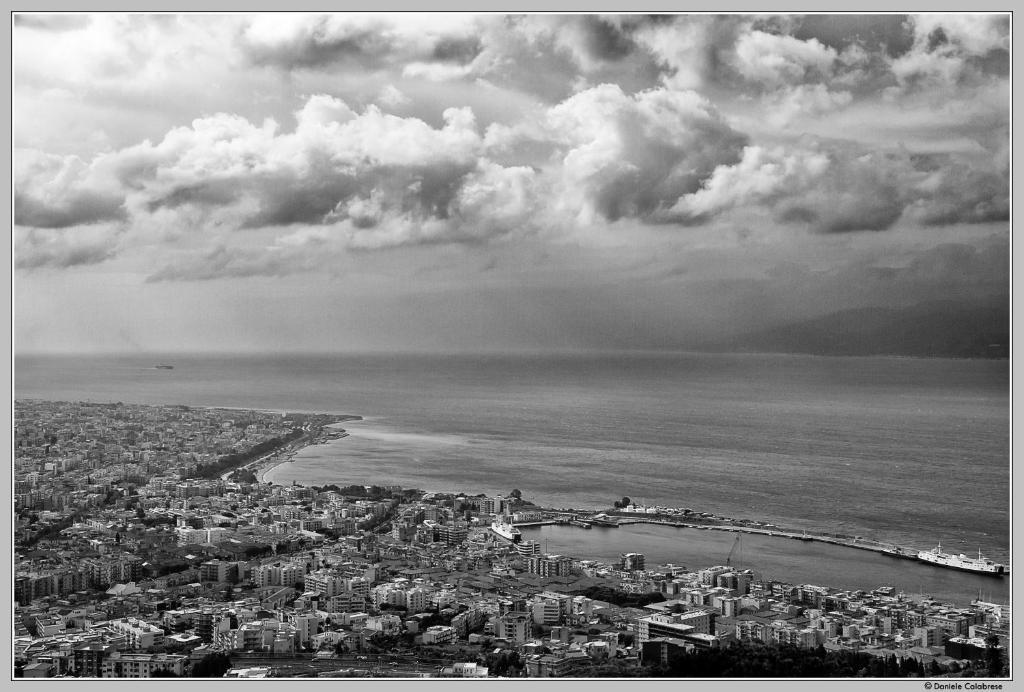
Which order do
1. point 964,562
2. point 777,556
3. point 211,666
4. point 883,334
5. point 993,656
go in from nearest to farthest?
point 211,666 < point 993,656 < point 964,562 < point 777,556 < point 883,334

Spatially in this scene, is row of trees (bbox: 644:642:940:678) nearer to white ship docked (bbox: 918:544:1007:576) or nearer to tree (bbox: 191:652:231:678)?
white ship docked (bbox: 918:544:1007:576)

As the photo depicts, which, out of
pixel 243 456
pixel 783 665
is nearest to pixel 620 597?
pixel 783 665

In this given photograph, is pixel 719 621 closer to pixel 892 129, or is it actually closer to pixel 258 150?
pixel 892 129

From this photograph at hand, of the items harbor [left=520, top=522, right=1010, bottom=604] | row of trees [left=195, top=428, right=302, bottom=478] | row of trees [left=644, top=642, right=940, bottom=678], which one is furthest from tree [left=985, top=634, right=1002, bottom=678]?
row of trees [left=195, top=428, right=302, bottom=478]

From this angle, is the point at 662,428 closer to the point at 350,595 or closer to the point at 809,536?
the point at 809,536

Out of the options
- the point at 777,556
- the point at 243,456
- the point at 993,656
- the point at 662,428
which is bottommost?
the point at 993,656

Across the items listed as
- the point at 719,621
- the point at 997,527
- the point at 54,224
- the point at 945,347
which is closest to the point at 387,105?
the point at 54,224

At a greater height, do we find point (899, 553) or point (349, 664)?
point (899, 553)
